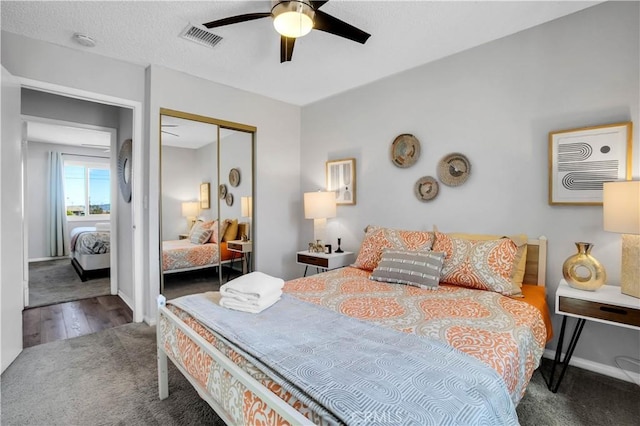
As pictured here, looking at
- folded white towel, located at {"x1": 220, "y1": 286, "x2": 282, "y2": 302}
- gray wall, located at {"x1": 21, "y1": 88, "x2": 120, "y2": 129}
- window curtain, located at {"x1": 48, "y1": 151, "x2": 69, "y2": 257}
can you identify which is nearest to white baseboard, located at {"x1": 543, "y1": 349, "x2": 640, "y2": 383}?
folded white towel, located at {"x1": 220, "y1": 286, "x2": 282, "y2": 302}

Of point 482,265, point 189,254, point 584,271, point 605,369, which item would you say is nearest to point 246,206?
point 189,254

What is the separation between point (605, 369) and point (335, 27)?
302cm

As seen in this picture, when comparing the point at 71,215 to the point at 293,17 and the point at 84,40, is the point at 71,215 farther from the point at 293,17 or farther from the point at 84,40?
the point at 293,17

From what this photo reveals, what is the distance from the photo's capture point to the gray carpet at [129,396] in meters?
1.74

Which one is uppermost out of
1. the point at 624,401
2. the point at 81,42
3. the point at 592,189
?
the point at 81,42

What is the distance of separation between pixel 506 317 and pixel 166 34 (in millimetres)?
3201

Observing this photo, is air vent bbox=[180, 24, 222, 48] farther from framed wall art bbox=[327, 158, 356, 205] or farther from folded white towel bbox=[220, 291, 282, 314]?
folded white towel bbox=[220, 291, 282, 314]

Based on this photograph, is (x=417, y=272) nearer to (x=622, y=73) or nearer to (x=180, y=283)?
(x=622, y=73)

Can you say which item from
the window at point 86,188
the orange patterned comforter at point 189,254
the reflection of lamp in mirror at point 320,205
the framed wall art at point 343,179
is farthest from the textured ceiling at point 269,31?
the window at point 86,188

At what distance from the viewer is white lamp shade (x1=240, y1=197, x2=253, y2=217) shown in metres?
3.89

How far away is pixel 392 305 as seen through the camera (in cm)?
188

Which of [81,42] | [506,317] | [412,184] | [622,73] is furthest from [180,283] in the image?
[622,73]

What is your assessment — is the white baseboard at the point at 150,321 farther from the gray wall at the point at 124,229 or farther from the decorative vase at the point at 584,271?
the decorative vase at the point at 584,271

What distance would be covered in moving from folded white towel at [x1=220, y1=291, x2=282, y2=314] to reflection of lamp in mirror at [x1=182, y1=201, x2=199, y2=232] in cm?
198
